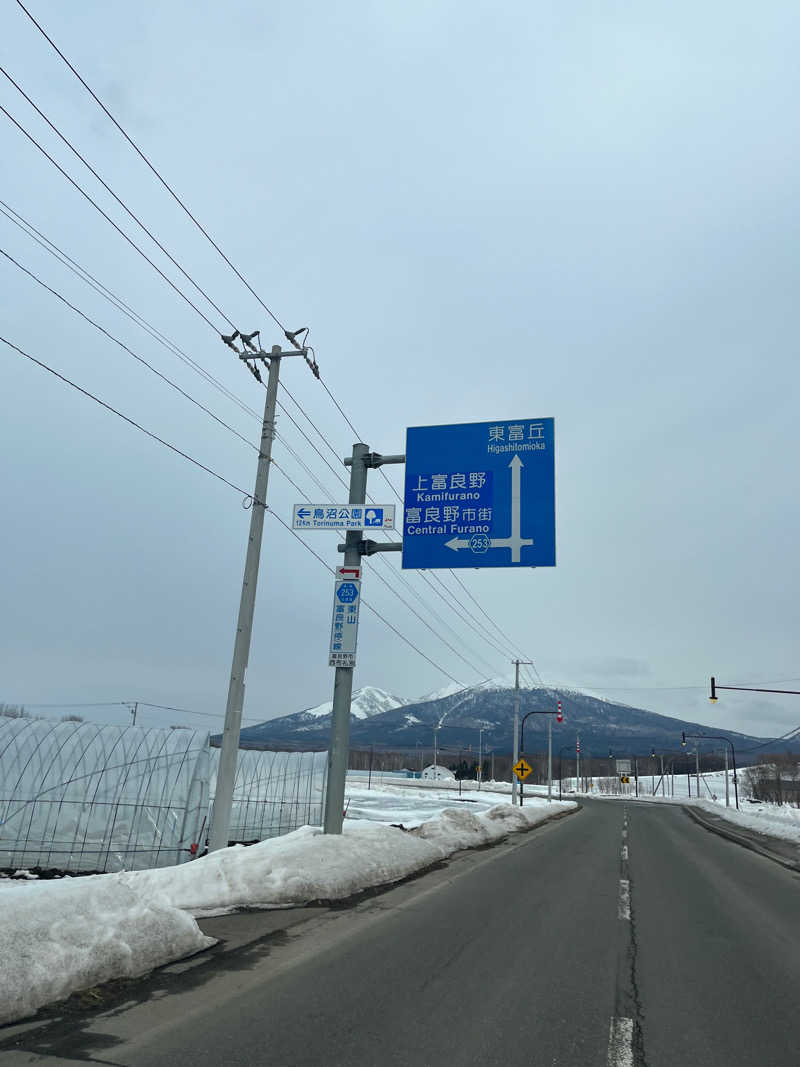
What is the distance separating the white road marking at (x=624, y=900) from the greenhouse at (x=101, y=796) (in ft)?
35.6

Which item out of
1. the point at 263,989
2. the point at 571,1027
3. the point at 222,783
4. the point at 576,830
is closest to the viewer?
the point at 571,1027

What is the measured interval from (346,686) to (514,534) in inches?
178

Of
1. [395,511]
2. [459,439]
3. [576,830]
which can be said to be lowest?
[576,830]

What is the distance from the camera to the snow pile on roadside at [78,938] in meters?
4.98

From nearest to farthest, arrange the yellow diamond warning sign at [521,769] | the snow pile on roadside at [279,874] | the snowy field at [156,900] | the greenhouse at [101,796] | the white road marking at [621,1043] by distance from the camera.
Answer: the white road marking at [621,1043] < the snowy field at [156,900] < the snow pile on roadside at [279,874] < the greenhouse at [101,796] < the yellow diamond warning sign at [521,769]

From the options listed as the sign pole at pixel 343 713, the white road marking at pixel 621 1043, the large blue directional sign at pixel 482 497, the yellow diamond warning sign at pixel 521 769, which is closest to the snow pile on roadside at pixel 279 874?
the sign pole at pixel 343 713

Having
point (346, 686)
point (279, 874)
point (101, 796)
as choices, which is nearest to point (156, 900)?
point (279, 874)

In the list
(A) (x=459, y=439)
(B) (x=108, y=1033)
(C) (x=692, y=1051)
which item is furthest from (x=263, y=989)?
(A) (x=459, y=439)

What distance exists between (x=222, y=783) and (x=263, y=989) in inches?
294

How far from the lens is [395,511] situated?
547 inches

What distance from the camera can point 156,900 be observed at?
6766 millimetres

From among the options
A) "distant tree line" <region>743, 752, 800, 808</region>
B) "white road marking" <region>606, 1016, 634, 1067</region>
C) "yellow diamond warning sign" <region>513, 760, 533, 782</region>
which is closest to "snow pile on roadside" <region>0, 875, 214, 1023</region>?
"white road marking" <region>606, 1016, 634, 1067</region>

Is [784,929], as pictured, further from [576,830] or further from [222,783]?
[576,830]

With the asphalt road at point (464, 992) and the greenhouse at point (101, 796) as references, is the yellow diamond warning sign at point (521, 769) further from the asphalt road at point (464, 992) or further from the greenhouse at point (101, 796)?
the asphalt road at point (464, 992)
